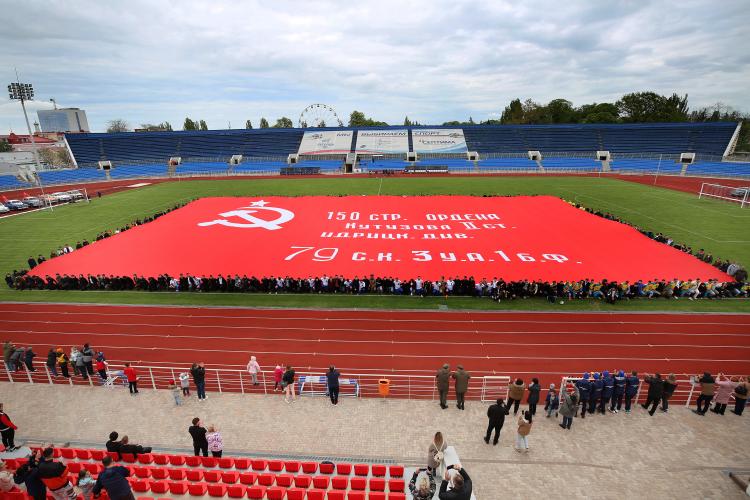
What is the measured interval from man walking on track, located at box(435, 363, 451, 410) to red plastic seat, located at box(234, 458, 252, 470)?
525 centimetres

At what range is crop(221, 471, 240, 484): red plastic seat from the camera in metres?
8.01

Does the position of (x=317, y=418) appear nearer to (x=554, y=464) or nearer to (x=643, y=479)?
(x=554, y=464)

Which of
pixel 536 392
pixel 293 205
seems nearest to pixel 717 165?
pixel 293 205

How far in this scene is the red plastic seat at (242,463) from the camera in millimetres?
8609

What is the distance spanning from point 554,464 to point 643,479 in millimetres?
1841

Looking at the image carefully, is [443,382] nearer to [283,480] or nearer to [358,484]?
[358,484]

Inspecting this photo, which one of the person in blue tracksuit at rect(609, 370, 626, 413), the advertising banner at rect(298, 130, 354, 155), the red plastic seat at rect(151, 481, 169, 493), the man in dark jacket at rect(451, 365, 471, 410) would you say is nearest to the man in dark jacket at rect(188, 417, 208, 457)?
the red plastic seat at rect(151, 481, 169, 493)

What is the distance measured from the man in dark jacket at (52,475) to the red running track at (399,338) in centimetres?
725

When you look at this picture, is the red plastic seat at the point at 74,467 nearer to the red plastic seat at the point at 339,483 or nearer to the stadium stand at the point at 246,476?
the stadium stand at the point at 246,476

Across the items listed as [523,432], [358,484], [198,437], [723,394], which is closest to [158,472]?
[198,437]

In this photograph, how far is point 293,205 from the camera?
40688mm

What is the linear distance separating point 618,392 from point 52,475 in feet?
43.0

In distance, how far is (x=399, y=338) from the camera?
52.7 ft

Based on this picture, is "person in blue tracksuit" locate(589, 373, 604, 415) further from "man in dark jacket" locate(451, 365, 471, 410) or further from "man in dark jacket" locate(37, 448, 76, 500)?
"man in dark jacket" locate(37, 448, 76, 500)
